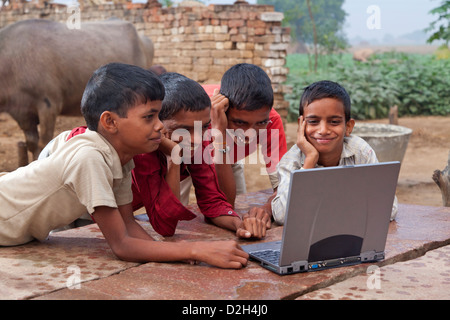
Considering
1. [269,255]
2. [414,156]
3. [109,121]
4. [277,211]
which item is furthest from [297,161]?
[414,156]

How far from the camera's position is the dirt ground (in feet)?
22.7

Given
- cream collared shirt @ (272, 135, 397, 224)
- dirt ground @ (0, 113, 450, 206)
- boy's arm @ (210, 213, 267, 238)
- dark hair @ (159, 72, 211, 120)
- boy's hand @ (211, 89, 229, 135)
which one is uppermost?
dark hair @ (159, 72, 211, 120)

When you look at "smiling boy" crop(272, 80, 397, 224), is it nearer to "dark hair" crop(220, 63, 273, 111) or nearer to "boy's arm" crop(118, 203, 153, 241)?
"dark hair" crop(220, 63, 273, 111)

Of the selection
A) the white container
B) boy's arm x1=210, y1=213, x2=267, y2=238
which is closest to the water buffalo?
the white container

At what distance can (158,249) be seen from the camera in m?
2.08

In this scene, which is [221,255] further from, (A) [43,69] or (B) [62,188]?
(A) [43,69]

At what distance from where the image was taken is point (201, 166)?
110 inches

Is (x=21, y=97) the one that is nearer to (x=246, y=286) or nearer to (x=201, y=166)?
(x=201, y=166)

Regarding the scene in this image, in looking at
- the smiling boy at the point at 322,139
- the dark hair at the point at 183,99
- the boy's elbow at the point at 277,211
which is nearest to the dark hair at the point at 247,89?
the smiling boy at the point at 322,139

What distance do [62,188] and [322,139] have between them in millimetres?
1221

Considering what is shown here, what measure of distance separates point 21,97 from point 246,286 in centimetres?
529

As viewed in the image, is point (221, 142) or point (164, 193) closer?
point (164, 193)

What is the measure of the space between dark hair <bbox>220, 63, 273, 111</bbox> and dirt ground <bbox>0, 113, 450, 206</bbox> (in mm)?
4063

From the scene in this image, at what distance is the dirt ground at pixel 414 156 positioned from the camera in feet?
22.7
